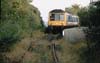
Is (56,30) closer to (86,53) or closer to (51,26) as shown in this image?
(51,26)

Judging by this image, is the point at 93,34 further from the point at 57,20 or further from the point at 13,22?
the point at 57,20

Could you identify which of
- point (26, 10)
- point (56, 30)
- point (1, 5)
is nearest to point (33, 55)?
point (1, 5)

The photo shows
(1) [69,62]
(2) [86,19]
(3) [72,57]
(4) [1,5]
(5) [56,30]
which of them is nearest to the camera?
(1) [69,62]

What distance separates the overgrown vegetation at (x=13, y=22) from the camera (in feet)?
62.7

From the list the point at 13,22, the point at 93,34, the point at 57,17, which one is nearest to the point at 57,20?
the point at 57,17

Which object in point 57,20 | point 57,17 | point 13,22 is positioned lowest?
point 57,20

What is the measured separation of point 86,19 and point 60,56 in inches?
116

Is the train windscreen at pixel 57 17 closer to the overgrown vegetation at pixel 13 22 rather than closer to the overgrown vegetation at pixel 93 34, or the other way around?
the overgrown vegetation at pixel 13 22

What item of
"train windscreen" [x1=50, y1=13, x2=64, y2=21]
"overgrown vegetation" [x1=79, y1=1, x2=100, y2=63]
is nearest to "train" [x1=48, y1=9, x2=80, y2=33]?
"train windscreen" [x1=50, y1=13, x2=64, y2=21]

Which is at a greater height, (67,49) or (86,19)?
(86,19)

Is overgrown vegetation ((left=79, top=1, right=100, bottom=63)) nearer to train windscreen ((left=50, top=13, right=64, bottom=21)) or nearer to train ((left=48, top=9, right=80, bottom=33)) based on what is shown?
train ((left=48, top=9, right=80, bottom=33))

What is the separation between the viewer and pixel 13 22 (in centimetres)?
2583

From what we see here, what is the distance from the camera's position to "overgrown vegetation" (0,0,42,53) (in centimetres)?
1911

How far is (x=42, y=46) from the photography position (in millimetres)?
21906
